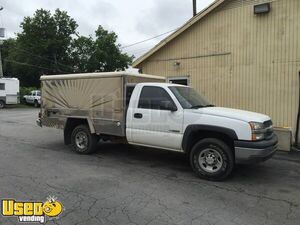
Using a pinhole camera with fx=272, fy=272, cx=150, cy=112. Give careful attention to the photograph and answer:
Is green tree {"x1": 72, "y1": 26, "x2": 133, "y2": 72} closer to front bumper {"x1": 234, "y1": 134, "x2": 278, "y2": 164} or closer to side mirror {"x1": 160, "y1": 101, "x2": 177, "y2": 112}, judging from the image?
side mirror {"x1": 160, "y1": 101, "x2": 177, "y2": 112}

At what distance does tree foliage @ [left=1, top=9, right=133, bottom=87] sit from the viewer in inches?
1674

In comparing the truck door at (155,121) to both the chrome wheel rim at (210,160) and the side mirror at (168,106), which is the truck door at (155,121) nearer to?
the side mirror at (168,106)

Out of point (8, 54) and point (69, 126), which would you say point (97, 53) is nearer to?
point (8, 54)

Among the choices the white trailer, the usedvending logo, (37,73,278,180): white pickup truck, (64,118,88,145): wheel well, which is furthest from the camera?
the white trailer

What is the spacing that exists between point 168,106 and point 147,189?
1928mm

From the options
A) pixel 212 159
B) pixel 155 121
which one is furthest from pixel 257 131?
pixel 155 121

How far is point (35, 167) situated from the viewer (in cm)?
628

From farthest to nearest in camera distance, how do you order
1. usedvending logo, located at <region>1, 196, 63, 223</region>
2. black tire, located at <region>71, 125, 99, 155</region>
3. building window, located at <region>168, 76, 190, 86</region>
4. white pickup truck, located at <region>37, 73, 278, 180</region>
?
building window, located at <region>168, 76, 190, 86</region>
black tire, located at <region>71, 125, 99, 155</region>
white pickup truck, located at <region>37, 73, 278, 180</region>
usedvending logo, located at <region>1, 196, 63, 223</region>

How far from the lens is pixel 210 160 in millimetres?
5586

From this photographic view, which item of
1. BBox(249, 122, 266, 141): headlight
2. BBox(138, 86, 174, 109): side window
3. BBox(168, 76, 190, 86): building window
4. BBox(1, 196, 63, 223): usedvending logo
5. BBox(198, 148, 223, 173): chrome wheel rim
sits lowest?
BBox(1, 196, 63, 223): usedvending logo

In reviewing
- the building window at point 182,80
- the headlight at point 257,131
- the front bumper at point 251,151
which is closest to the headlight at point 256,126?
the headlight at point 257,131

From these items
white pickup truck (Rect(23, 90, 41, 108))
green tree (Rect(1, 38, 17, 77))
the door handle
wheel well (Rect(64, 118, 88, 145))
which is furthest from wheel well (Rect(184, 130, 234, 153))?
green tree (Rect(1, 38, 17, 77))

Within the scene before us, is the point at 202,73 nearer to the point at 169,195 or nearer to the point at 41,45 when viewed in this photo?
the point at 169,195

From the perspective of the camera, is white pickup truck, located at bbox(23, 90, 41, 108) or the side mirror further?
white pickup truck, located at bbox(23, 90, 41, 108)
